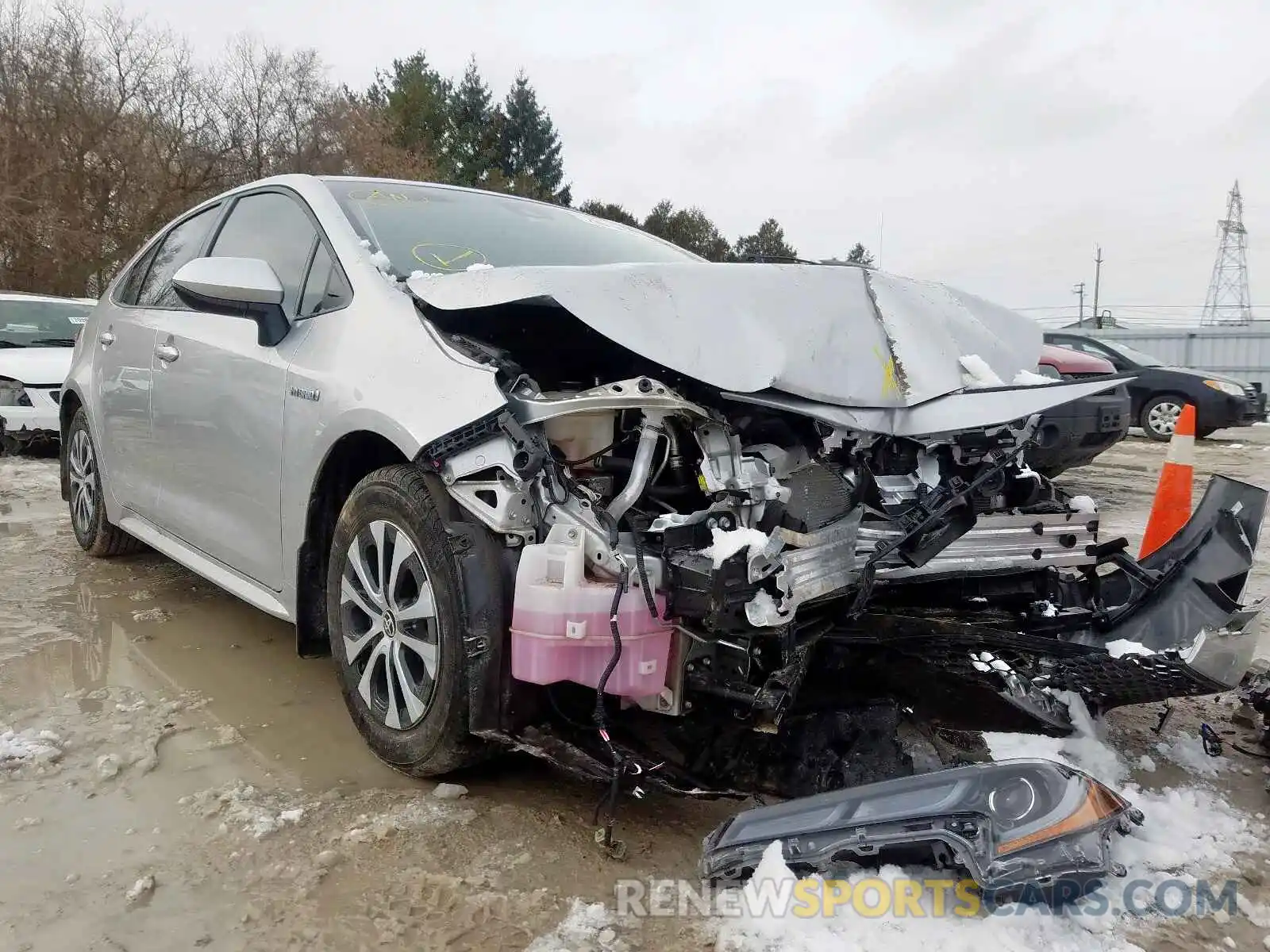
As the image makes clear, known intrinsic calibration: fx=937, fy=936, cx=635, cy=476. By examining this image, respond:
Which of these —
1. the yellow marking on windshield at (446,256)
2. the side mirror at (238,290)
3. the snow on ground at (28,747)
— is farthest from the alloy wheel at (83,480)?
the yellow marking on windshield at (446,256)

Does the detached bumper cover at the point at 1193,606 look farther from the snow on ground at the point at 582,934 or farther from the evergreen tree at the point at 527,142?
the evergreen tree at the point at 527,142

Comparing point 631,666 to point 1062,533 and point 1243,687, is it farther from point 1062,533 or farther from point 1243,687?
point 1243,687

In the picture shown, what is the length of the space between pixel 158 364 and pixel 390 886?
2.46 meters

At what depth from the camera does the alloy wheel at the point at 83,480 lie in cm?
464

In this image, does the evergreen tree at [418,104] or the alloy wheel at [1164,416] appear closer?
the alloy wheel at [1164,416]

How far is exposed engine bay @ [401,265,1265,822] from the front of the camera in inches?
80.8

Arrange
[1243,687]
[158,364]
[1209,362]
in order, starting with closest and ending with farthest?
[1243,687] → [158,364] → [1209,362]

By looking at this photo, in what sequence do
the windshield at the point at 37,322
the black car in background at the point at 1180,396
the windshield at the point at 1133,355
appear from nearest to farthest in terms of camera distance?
the windshield at the point at 37,322
the black car in background at the point at 1180,396
the windshield at the point at 1133,355

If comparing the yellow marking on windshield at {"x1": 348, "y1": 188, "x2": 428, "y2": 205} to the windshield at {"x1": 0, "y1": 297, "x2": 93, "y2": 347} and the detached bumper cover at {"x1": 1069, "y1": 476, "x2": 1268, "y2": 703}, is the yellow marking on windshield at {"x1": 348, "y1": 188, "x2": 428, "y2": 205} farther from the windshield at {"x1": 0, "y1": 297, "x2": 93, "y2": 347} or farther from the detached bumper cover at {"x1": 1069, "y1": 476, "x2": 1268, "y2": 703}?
the windshield at {"x1": 0, "y1": 297, "x2": 93, "y2": 347}

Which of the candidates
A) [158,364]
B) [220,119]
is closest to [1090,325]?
[220,119]

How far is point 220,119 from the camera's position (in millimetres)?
23969

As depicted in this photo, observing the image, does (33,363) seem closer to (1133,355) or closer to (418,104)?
(1133,355)

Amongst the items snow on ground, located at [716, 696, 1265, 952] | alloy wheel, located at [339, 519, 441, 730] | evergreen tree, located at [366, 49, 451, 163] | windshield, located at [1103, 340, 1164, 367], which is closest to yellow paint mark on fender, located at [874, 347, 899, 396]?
snow on ground, located at [716, 696, 1265, 952]

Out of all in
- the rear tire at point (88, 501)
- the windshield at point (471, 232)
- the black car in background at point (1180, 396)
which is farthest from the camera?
the black car in background at point (1180, 396)
